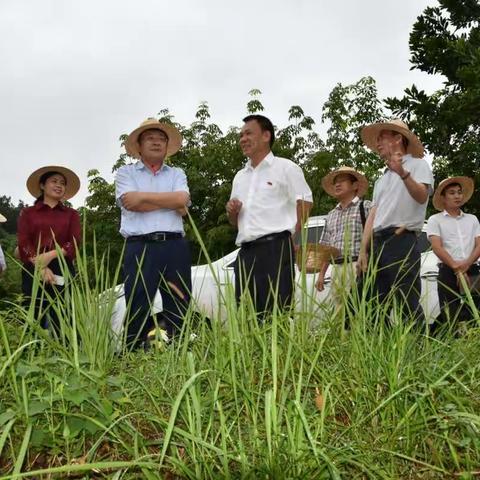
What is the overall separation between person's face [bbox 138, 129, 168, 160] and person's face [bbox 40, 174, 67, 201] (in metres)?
0.72

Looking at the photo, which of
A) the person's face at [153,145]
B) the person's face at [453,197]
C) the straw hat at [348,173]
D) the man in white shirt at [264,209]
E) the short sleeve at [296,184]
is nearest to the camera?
the man in white shirt at [264,209]

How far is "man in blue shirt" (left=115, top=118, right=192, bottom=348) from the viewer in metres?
4.57

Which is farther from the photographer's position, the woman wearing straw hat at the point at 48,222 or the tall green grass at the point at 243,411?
the woman wearing straw hat at the point at 48,222

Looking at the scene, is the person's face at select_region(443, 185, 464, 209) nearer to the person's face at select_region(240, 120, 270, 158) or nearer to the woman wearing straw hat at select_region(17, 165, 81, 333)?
the person's face at select_region(240, 120, 270, 158)

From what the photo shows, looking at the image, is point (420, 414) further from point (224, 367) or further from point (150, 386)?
point (150, 386)

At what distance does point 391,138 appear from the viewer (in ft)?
14.9

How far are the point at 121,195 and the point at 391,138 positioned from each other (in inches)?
68.6

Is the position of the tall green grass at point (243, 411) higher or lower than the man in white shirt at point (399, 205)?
lower

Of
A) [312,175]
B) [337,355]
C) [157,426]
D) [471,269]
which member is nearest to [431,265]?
[471,269]

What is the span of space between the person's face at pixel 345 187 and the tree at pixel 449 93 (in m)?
5.30

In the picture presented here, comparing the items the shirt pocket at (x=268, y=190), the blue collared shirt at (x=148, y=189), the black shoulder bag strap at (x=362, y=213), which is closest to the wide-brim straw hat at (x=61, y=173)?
the blue collared shirt at (x=148, y=189)

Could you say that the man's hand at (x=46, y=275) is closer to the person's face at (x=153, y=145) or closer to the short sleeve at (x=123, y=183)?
the short sleeve at (x=123, y=183)

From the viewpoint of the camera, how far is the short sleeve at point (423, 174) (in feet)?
14.5

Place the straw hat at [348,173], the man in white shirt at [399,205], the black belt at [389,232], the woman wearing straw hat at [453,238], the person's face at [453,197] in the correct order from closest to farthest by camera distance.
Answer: the man in white shirt at [399,205] < the black belt at [389,232] < the straw hat at [348,173] < the woman wearing straw hat at [453,238] < the person's face at [453,197]
